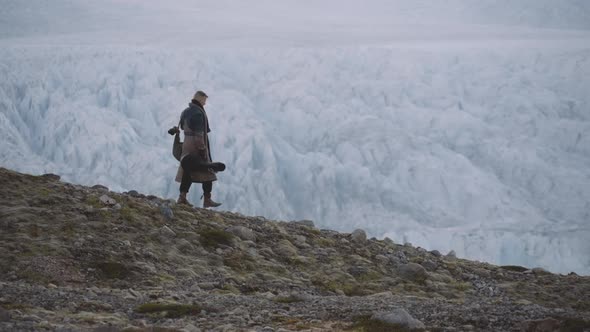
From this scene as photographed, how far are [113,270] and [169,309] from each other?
2.04 meters

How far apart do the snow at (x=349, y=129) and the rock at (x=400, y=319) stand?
19482 mm

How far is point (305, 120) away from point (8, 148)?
12.1 meters

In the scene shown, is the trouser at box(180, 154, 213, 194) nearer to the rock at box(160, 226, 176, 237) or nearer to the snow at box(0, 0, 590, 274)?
the rock at box(160, 226, 176, 237)

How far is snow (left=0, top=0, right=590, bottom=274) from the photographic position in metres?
27.1

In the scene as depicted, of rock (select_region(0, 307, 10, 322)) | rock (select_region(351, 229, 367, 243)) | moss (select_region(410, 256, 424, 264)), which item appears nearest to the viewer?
rock (select_region(0, 307, 10, 322))

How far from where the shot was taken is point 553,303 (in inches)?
400

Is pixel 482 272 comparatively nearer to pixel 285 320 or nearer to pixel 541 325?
pixel 541 325

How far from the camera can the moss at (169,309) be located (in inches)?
260

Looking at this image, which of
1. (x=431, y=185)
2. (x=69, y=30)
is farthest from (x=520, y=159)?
(x=69, y=30)

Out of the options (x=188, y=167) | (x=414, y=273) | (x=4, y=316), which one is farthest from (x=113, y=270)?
(x=414, y=273)

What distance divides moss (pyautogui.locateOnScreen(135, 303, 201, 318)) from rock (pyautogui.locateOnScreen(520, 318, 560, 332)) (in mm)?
2955

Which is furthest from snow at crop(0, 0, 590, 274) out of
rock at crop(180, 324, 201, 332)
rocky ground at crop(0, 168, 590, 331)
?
rock at crop(180, 324, 201, 332)

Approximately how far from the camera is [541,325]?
596 centimetres

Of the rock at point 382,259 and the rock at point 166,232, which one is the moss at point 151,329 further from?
the rock at point 382,259
